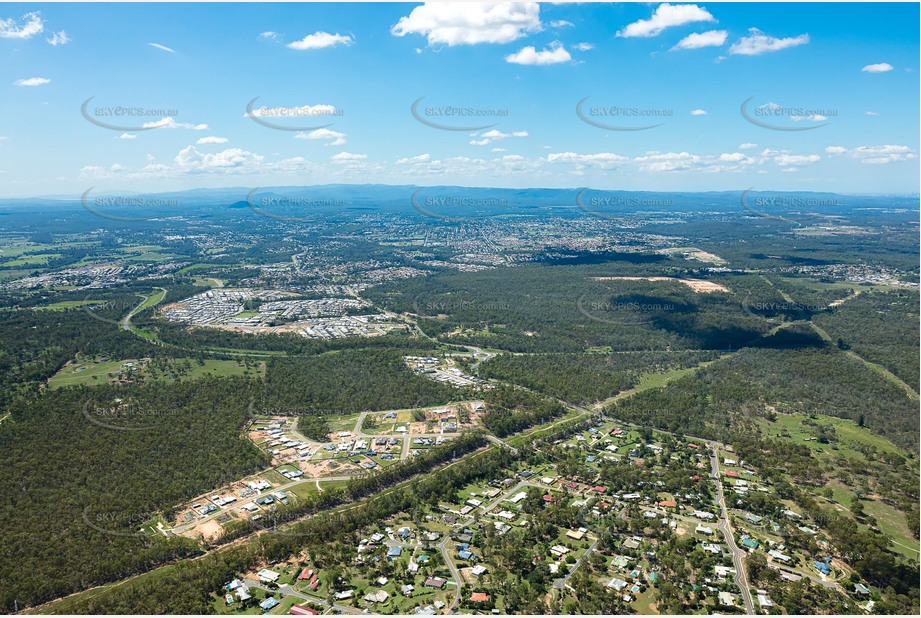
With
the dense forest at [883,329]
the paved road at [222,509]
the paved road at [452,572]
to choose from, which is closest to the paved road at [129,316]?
the paved road at [222,509]

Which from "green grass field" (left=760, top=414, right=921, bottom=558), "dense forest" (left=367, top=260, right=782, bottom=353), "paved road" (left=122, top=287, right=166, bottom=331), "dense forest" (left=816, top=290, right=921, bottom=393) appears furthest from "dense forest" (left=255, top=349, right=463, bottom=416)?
"dense forest" (left=816, top=290, right=921, bottom=393)

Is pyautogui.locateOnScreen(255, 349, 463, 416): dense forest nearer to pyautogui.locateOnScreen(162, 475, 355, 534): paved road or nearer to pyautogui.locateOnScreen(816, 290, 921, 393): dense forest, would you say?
pyautogui.locateOnScreen(162, 475, 355, 534): paved road

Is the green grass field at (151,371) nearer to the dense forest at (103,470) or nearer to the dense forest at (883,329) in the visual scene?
the dense forest at (103,470)

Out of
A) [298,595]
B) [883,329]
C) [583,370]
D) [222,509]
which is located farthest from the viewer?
[883,329]

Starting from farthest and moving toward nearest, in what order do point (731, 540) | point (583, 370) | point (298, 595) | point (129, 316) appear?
point (129, 316) → point (583, 370) → point (731, 540) → point (298, 595)

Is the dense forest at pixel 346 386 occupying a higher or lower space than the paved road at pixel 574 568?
higher

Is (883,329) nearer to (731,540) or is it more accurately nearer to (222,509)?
(731,540)

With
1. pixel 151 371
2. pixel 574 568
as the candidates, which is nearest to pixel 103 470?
pixel 151 371

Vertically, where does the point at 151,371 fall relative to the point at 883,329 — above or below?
below
